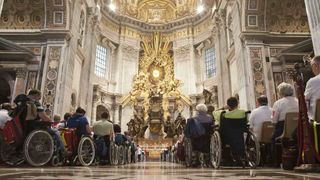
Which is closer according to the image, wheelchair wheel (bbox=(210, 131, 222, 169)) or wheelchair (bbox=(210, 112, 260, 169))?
wheelchair wheel (bbox=(210, 131, 222, 169))

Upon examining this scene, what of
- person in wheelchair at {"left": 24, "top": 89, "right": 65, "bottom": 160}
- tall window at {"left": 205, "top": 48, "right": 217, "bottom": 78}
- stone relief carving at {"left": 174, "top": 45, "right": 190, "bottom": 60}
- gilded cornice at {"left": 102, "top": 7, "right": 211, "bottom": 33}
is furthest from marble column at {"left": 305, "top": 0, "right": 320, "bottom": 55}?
stone relief carving at {"left": 174, "top": 45, "right": 190, "bottom": 60}

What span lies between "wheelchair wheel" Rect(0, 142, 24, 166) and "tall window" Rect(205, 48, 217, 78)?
17.0 m

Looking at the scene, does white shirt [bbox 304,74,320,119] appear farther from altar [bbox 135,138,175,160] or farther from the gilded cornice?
the gilded cornice

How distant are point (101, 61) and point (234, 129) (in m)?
17.7

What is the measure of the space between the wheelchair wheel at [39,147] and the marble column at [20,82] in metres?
7.05

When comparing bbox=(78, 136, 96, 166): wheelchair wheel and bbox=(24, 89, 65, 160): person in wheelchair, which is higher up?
bbox=(24, 89, 65, 160): person in wheelchair

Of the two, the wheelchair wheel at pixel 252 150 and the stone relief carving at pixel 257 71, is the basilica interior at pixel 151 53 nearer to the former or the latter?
the stone relief carving at pixel 257 71

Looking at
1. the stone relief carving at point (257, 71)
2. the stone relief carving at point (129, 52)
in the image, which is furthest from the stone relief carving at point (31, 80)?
the stone relief carving at point (129, 52)

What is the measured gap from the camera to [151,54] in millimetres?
23125

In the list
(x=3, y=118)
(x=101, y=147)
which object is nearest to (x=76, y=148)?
(x=101, y=147)

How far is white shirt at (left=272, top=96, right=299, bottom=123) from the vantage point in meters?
3.74

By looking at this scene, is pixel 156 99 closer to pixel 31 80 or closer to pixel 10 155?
pixel 31 80

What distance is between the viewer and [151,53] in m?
23.2

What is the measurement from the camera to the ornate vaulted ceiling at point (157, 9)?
23.2m
